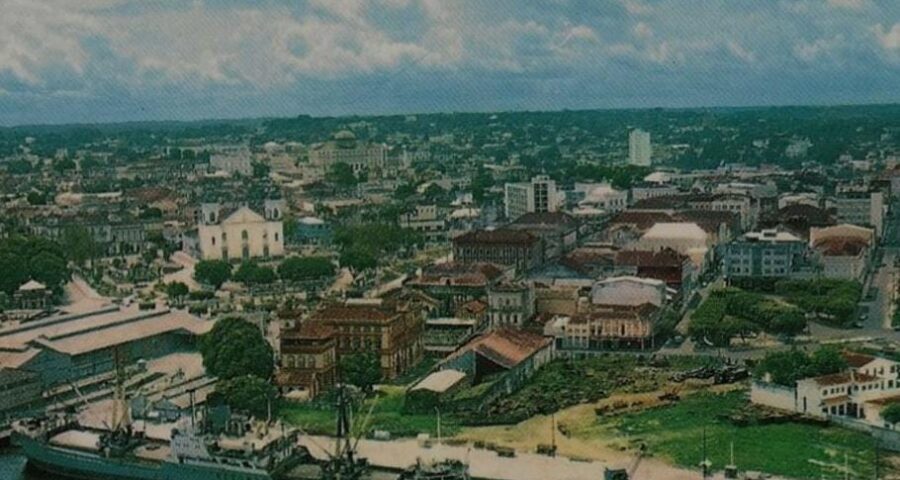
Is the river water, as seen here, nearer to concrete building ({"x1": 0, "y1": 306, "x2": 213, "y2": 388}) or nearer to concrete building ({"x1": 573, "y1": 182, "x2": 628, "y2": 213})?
concrete building ({"x1": 0, "y1": 306, "x2": 213, "y2": 388})

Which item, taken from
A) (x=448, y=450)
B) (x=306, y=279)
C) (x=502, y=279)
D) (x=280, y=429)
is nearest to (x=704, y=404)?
(x=448, y=450)

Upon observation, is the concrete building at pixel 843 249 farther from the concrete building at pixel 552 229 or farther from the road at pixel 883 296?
the concrete building at pixel 552 229

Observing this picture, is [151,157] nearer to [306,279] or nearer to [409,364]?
[306,279]

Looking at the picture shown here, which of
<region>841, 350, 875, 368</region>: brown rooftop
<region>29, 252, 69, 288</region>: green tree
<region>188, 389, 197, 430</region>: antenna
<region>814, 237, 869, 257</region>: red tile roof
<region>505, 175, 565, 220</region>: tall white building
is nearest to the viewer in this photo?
<region>188, 389, 197, 430</region>: antenna

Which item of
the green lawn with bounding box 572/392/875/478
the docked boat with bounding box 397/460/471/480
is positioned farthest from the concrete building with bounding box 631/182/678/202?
the docked boat with bounding box 397/460/471/480

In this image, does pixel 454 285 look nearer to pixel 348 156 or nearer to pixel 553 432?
pixel 553 432

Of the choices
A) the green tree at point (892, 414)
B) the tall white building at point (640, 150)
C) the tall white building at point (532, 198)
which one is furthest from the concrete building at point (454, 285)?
the tall white building at point (640, 150)
